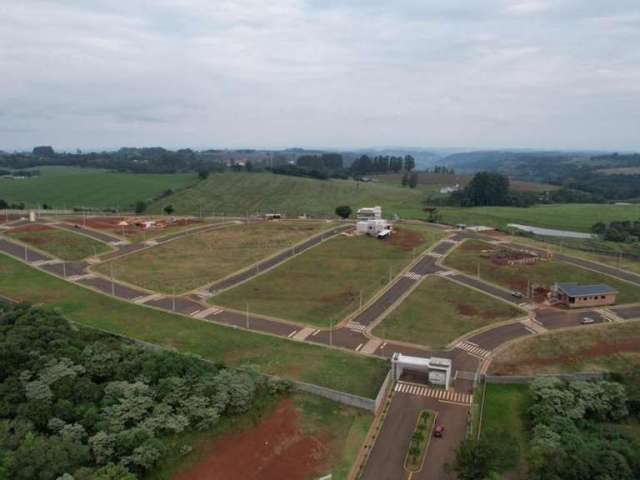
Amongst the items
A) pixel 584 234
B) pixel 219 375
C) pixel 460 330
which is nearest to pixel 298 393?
pixel 219 375

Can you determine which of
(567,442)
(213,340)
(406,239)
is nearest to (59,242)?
(213,340)

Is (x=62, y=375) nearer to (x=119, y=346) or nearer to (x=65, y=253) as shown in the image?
(x=119, y=346)

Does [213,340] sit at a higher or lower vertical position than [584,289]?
lower

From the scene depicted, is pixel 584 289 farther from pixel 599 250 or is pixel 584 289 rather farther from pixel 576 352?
pixel 599 250

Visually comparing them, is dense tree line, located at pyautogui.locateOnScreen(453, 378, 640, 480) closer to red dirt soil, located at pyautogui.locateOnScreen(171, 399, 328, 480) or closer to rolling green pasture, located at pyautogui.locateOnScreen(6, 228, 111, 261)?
red dirt soil, located at pyautogui.locateOnScreen(171, 399, 328, 480)

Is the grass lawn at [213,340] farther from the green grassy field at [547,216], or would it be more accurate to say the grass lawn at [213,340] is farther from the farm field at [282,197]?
the farm field at [282,197]

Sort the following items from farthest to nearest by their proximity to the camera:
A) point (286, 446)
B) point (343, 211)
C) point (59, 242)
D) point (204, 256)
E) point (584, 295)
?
point (343, 211)
point (59, 242)
point (204, 256)
point (584, 295)
point (286, 446)

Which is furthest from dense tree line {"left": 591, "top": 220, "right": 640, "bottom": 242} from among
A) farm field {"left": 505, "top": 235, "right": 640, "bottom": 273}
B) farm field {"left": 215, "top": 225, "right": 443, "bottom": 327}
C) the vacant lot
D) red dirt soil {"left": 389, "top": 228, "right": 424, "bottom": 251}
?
the vacant lot
